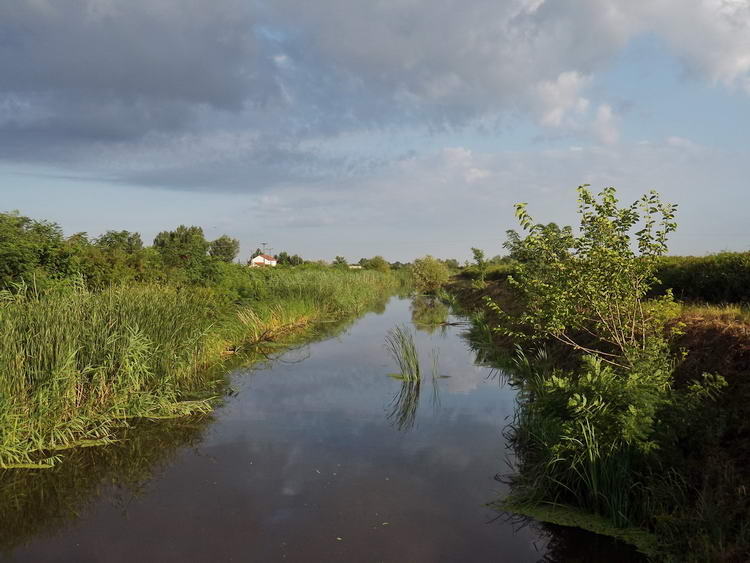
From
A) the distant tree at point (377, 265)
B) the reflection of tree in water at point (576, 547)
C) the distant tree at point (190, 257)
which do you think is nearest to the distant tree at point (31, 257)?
the distant tree at point (190, 257)

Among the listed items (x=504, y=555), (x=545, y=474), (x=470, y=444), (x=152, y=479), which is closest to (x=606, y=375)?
(x=545, y=474)

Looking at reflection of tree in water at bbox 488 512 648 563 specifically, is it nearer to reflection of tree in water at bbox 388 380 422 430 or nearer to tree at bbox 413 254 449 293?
reflection of tree in water at bbox 388 380 422 430

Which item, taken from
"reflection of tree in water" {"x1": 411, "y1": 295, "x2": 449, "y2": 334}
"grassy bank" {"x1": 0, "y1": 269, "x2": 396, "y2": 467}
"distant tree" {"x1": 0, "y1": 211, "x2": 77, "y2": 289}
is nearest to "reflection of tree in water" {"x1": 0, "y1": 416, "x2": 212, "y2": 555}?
"grassy bank" {"x1": 0, "y1": 269, "x2": 396, "y2": 467}

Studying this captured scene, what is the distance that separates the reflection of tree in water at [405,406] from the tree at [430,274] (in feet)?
107

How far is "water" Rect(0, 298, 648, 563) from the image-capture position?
16.1 feet

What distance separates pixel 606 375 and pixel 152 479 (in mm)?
5719

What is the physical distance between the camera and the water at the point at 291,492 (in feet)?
16.1

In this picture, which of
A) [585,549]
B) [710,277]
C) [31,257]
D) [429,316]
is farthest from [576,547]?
[429,316]

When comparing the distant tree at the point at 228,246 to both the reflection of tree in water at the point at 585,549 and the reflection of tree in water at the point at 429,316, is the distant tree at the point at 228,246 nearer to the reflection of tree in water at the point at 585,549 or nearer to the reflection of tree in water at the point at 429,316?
the reflection of tree in water at the point at 429,316

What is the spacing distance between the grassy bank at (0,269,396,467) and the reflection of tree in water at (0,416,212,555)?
0.66ft

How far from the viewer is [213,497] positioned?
595 centimetres

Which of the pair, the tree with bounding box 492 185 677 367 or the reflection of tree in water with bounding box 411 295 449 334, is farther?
the reflection of tree in water with bounding box 411 295 449 334

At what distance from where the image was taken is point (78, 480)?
621 centimetres

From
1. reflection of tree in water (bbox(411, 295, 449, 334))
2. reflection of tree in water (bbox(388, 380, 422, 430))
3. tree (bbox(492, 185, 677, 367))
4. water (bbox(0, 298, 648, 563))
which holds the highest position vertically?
tree (bbox(492, 185, 677, 367))
